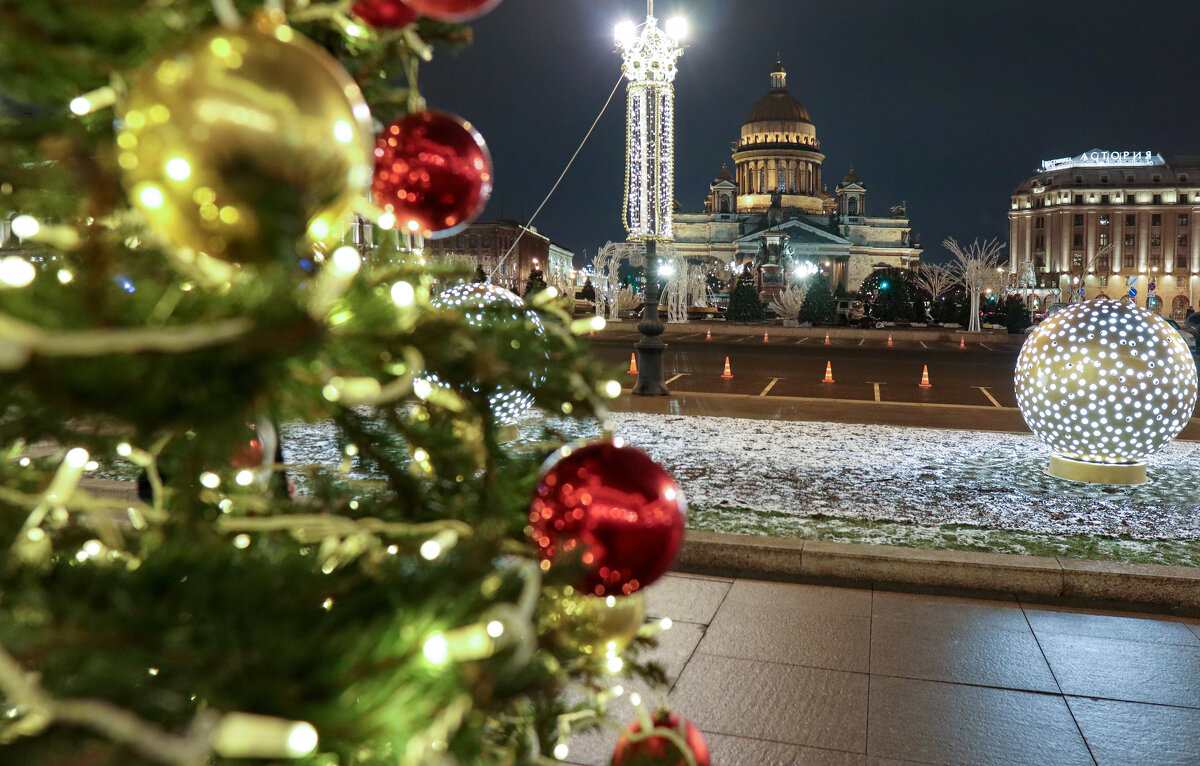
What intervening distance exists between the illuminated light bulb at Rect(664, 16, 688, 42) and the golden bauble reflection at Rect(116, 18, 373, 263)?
1273cm

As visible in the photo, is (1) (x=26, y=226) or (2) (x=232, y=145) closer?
(2) (x=232, y=145)

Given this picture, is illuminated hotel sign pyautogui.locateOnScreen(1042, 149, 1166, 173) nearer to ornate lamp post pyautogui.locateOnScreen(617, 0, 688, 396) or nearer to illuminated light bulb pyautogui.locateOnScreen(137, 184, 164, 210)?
ornate lamp post pyautogui.locateOnScreen(617, 0, 688, 396)

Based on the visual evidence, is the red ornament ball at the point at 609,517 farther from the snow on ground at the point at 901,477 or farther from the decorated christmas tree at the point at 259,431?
the snow on ground at the point at 901,477

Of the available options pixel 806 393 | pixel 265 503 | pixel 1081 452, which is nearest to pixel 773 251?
pixel 806 393

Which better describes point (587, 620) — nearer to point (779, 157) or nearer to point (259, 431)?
point (259, 431)

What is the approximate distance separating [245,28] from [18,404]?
1.54ft

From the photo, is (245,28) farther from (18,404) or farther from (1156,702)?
(1156,702)

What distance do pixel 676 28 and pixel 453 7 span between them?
41.2ft

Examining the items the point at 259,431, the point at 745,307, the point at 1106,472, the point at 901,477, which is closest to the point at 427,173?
the point at 259,431

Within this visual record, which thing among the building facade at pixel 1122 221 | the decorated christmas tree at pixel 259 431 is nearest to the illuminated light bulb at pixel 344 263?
the decorated christmas tree at pixel 259 431

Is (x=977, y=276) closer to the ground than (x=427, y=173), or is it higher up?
higher up

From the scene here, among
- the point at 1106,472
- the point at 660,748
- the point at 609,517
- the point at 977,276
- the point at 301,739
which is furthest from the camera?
the point at 977,276

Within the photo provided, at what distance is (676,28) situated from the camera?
13.0 meters

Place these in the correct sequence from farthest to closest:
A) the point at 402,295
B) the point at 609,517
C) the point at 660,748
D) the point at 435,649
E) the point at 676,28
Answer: the point at 676,28
the point at 660,748
the point at 609,517
the point at 402,295
the point at 435,649
